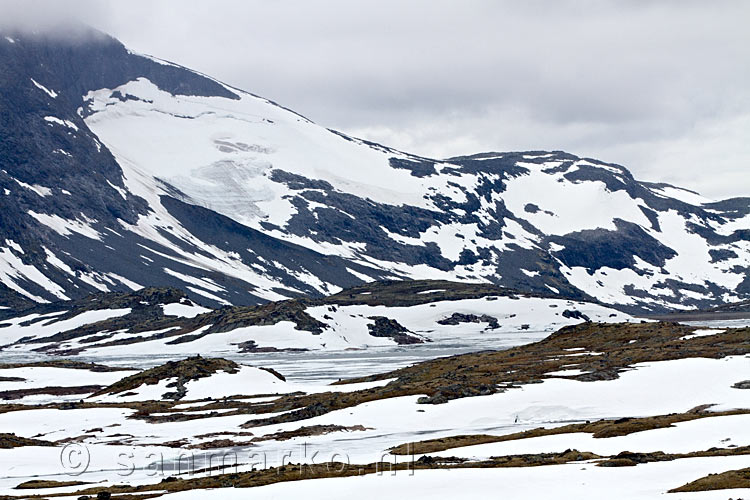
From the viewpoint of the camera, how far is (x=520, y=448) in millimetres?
69062

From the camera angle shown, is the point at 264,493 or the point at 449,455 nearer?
the point at 264,493

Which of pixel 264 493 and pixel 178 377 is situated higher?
pixel 178 377

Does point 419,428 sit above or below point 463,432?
above

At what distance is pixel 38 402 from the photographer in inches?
5246

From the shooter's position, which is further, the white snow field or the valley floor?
the valley floor

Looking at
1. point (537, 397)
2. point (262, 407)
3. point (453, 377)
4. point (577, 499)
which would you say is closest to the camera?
point (577, 499)

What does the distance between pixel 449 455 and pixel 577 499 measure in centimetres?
2291

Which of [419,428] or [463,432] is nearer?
[463,432]

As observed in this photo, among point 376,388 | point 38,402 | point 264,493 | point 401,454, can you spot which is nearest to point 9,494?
point 264,493

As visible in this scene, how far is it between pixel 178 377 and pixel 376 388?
110 ft

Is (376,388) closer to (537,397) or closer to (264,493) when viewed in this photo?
(537,397)

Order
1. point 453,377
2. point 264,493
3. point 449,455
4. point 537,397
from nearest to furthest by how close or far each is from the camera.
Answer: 1. point 264,493
2. point 449,455
3. point 537,397
4. point 453,377

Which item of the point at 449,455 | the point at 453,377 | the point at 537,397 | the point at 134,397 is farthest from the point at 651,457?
the point at 134,397

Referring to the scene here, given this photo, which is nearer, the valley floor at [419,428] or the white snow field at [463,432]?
the white snow field at [463,432]
